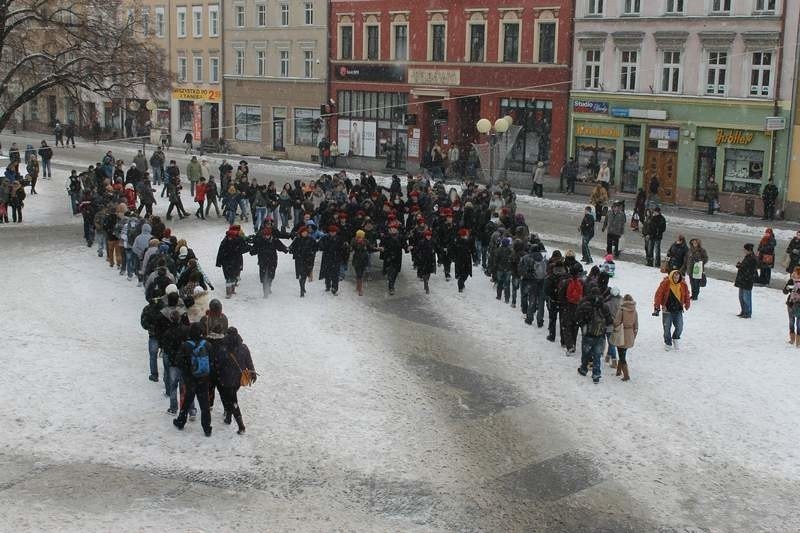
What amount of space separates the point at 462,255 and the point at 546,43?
23.0 meters

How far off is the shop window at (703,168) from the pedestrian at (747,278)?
1864 cm

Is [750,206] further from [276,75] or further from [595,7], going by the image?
[276,75]

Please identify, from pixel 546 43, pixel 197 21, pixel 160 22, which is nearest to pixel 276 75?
pixel 197 21

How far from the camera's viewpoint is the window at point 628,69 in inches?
1599

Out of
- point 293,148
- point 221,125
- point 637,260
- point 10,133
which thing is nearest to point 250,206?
point 637,260

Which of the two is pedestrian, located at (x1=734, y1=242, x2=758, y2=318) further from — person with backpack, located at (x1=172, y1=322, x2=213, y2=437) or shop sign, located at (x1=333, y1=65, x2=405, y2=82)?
shop sign, located at (x1=333, y1=65, x2=405, y2=82)

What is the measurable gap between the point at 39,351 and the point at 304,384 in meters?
4.87

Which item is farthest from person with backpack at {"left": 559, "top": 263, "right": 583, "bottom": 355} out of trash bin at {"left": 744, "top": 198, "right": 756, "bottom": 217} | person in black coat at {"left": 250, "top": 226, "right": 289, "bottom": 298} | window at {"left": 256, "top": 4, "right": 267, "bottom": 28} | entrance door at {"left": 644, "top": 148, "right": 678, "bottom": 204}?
window at {"left": 256, "top": 4, "right": 267, "bottom": 28}

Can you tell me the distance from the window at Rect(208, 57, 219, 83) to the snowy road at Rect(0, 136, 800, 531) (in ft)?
132

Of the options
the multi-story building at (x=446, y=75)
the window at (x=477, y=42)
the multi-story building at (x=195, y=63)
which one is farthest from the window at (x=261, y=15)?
the window at (x=477, y=42)

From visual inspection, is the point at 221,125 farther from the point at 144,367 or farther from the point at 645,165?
the point at 144,367

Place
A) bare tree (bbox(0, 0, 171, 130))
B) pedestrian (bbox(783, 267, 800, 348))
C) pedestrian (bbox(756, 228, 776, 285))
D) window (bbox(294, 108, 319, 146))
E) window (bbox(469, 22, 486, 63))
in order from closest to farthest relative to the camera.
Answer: pedestrian (bbox(783, 267, 800, 348)), pedestrian (bbox(756, 228, 776, 285)), bare tree (bbox(0, 0, 171, 130)), window (bbox(469, 22, 486, 63)), window (bbox(294, 108, 319, 146))

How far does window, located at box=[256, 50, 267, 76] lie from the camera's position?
57.1m

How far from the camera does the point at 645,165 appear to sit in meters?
40.8
